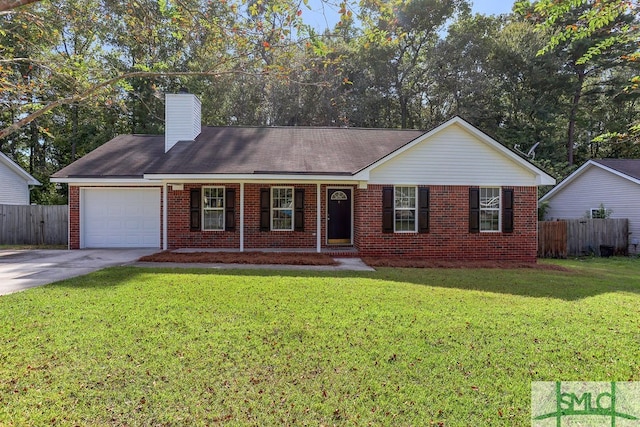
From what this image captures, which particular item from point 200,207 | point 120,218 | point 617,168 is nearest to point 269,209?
point 200,207

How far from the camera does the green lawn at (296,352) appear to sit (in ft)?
10.2

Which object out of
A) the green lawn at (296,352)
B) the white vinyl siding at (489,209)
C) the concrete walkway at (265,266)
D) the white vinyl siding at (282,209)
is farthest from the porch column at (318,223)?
the white vinyl siding at (489,209)

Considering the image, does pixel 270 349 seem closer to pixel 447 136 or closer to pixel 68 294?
pixel 68 294

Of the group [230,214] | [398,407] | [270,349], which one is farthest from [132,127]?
[398,407]

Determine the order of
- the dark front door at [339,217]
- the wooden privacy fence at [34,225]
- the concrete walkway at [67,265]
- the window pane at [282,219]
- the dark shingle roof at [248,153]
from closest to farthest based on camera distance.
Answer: the concrete walkway at [67,265]
the dark shingle roof at [248,153]
the window pane at [282,219]
the dark front door at [339,217]
the wooden privacy fence at [34,225]

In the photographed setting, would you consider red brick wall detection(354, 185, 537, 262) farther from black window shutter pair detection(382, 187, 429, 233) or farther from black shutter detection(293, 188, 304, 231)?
black shutter detection(293, 188, 304, 231)

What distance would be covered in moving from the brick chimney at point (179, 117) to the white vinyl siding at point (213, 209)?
329 centimetres

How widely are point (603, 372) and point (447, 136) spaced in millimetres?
9055

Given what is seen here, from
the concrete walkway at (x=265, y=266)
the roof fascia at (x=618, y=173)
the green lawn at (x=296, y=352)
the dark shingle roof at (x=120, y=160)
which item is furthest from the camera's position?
the roof fascia at (x=618, y=173)

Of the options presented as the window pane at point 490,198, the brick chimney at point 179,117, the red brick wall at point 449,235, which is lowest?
the red brick wall at point 449,235

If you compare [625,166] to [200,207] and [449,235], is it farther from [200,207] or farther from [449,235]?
[200,207]

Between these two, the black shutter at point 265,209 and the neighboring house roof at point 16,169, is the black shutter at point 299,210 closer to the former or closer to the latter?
the black shutter at point 265,209

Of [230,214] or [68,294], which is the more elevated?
[230,214]

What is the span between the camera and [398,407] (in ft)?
10.3
